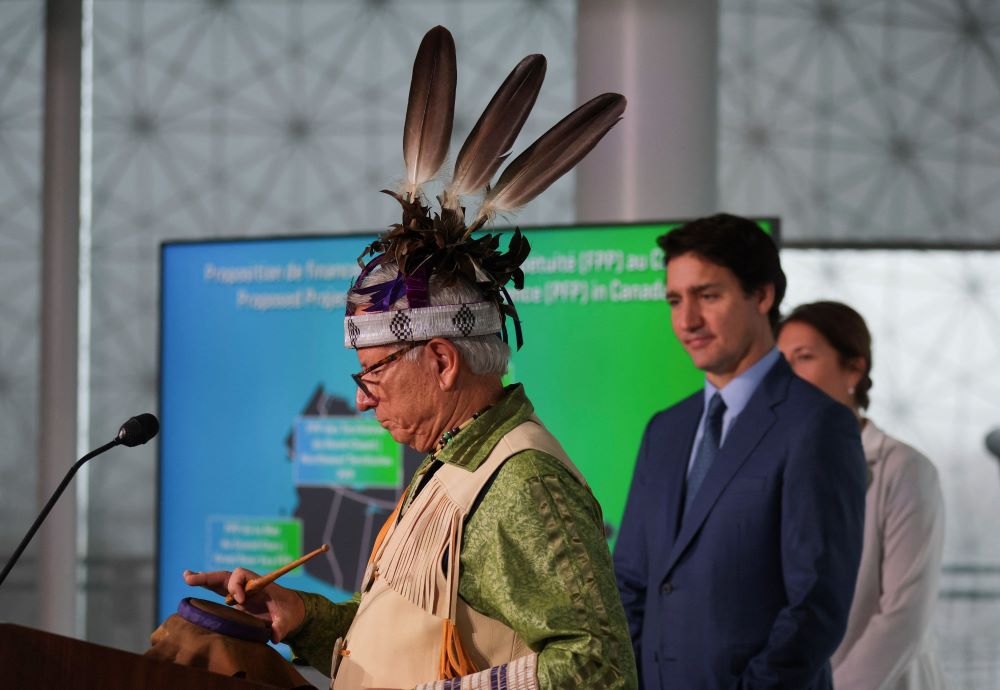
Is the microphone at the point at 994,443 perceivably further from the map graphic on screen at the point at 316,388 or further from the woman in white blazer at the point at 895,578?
the map graphic on screen at the point at 316,388

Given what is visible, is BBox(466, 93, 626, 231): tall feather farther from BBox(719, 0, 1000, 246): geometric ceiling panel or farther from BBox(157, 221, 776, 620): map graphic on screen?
BBox(719, 0, 1000, 246): geometric ceiling panel

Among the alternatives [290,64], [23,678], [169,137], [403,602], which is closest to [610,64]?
[290,64]

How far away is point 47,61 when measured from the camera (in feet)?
16.8

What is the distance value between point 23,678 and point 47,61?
4.28m

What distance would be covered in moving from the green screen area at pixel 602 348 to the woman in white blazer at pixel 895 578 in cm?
61

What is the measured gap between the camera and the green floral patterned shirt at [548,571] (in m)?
1.40

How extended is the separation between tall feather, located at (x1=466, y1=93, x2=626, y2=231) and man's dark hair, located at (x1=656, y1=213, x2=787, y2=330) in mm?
801

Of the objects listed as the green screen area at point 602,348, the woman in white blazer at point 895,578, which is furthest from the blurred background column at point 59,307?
the woman in white blazer at point 895,578

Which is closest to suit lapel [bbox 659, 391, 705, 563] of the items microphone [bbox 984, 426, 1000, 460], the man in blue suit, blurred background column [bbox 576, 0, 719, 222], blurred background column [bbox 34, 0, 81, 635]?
the man in blue suit

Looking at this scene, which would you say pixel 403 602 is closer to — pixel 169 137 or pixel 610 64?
pixel 610 64

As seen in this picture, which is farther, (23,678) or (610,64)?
(610,64)

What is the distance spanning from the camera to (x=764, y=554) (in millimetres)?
2379

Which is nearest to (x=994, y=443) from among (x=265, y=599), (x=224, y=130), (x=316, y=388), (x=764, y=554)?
(x=764, y=554)

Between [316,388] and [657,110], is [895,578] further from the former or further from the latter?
[316,388]
